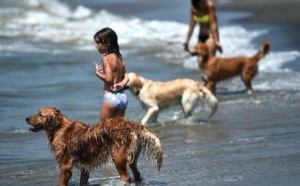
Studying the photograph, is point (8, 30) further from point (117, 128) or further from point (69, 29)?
point (117, 128)

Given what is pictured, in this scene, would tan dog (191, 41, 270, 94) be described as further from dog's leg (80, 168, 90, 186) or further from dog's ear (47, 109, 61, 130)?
dog's ear (47, 109, 61, 130)

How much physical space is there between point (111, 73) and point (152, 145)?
4.59 ft

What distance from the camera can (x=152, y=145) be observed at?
286 inches

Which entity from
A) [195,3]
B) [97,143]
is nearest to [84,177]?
[97,143]

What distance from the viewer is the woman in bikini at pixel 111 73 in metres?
8.34

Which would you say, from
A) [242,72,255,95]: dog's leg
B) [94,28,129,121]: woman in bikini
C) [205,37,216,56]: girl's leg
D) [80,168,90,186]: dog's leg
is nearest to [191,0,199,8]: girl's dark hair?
[205,37,216,56]: girl's leg

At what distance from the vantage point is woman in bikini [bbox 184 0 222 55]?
14180 mm

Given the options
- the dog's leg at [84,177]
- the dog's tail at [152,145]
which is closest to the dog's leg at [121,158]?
the dog's tail at [152,145]

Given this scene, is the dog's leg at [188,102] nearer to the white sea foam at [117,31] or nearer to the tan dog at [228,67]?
the tan dog at [228,67]

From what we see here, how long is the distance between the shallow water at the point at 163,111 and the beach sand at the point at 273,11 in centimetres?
58

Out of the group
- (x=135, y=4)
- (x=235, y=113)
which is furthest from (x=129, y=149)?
(x=135, y=4)

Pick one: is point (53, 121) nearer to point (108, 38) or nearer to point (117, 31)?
point (108, 38)

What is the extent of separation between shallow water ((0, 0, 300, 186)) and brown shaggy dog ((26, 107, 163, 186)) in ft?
1.71

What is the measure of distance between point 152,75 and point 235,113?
4.85 metres
